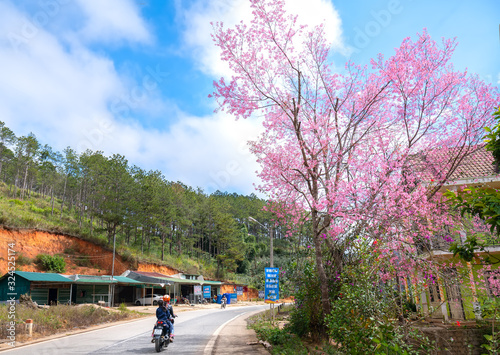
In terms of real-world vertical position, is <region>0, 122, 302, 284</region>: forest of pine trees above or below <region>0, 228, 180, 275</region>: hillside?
above

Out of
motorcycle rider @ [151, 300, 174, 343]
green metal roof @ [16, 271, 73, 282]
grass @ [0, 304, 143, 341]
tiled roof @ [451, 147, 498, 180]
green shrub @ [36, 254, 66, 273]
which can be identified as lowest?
grass @ [0, 304, 143, 341]

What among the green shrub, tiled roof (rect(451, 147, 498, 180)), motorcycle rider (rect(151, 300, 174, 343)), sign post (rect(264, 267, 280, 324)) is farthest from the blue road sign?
the green shrub

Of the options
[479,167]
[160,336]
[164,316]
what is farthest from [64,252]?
[479,167]

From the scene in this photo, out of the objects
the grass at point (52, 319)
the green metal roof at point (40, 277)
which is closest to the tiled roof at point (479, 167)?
the grass at point (52, 319)

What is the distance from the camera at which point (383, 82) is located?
10.6 metres

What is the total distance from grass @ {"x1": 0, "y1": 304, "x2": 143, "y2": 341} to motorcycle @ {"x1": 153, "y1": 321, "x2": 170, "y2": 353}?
5443 millimetres

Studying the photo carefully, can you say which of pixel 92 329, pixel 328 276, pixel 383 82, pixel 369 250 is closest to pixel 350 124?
pixel 383 82

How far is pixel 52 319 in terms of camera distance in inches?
541

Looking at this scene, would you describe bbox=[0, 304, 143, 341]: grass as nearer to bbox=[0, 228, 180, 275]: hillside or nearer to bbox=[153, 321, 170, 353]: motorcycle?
bbox=[153, 321, 170, 353]: motorcycle

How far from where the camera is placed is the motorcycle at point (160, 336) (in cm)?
922

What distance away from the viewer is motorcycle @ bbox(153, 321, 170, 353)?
9219 millimetres

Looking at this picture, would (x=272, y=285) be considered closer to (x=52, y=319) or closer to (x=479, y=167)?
(x=52, y=319)

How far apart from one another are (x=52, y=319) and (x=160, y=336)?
7.39 meters

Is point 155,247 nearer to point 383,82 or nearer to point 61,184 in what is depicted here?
point 61,184
